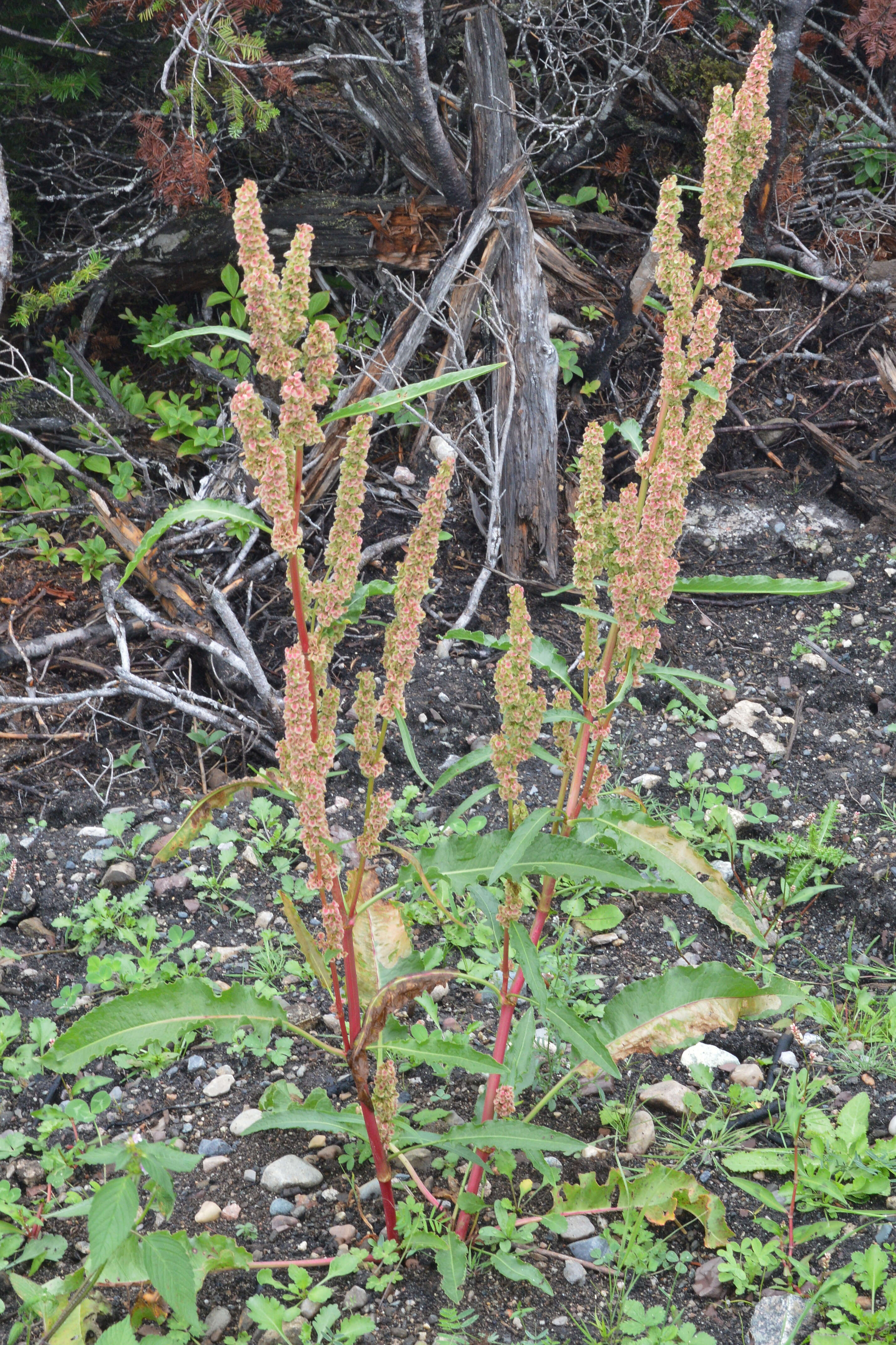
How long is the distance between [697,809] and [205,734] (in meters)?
1.74

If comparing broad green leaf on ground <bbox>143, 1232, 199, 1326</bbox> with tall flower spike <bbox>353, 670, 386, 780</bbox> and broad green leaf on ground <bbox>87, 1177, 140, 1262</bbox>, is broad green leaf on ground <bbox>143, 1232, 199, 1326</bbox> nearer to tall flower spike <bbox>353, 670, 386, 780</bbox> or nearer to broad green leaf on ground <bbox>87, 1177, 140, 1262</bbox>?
broad green leaf on ground <bbox>87, 1177, 140, 1262</bbox>

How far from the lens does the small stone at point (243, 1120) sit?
237 centimetres

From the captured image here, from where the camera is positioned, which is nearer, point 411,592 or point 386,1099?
point 411,592

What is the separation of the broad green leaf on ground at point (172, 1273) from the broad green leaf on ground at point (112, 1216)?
67 mm

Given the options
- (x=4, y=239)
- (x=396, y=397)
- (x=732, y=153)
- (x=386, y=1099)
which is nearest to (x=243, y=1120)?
(x=386, y=1099)

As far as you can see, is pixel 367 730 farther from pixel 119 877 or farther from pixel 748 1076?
pixel 119 877

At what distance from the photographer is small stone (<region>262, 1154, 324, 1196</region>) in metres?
2.23

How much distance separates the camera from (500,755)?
6.01 ft

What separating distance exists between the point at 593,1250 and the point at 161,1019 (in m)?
1.04

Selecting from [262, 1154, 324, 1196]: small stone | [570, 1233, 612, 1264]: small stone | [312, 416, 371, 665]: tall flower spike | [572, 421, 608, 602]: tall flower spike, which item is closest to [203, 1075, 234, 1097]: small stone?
[262, 1154, 324, 1196]: small stone

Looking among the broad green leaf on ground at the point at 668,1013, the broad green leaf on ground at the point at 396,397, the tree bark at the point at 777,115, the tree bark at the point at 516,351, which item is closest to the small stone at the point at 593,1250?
the broad green leaf on ground at the point at 668,1013

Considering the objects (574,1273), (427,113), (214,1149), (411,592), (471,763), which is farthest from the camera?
(427,113)

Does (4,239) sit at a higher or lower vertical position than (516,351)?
higher

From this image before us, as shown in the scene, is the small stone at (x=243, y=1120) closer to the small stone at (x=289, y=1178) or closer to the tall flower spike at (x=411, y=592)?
the small stone at (x=289, y=1178)
